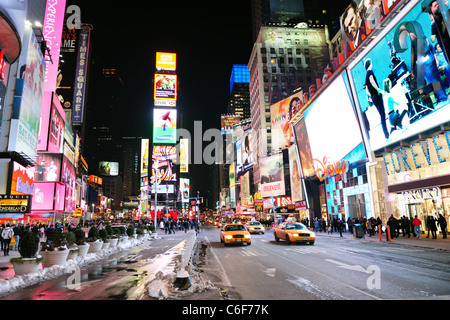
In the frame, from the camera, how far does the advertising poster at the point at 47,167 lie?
43.7 metres

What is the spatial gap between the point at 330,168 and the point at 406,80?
18.8 m

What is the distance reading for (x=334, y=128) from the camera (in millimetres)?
36656

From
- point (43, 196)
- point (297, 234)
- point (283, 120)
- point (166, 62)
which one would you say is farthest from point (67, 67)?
point (297, 234)

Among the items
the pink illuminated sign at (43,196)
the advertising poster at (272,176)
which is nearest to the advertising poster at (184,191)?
the advertising poster at (272,176)

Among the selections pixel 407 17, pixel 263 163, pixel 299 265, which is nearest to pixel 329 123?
pixel 407 17

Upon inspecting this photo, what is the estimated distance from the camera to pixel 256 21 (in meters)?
109

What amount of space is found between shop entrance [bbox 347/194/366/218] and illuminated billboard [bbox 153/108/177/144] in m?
62.3

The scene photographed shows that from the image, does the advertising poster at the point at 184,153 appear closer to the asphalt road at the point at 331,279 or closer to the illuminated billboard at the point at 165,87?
the illuminated billboard at the point at 165,87

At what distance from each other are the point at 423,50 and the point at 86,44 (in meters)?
59.7

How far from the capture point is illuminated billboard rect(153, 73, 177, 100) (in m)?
90.4

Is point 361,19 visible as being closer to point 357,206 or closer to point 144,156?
point 357,206

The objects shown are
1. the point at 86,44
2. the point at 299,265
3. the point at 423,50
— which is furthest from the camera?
the point at 86,44

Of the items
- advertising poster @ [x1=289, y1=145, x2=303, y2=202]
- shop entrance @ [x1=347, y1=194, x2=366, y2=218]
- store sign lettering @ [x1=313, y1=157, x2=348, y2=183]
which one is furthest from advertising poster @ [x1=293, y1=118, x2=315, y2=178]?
advertising poster @ [x1=289, y1=145, x2=303, y2=202]
